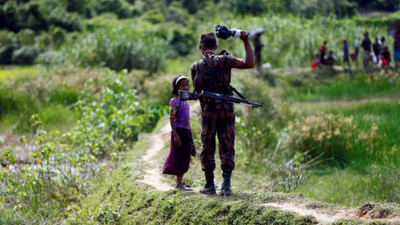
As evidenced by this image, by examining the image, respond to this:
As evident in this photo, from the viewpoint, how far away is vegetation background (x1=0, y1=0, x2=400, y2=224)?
23.7 feet

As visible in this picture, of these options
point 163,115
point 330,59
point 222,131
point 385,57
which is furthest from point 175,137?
Result: point 330,59

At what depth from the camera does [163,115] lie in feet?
41.1

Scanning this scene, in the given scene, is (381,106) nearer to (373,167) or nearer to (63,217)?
(373,167)

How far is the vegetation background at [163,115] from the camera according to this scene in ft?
23.7

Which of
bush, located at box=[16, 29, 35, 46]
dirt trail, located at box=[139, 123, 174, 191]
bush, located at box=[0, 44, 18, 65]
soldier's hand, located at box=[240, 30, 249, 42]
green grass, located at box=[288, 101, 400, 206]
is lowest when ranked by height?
green grass, located at box=[288, 101, 400, 206]

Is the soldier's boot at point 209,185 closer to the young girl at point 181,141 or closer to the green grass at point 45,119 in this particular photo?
the young girl at point 181,141

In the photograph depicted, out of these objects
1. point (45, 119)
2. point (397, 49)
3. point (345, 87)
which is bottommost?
point (45, 119)

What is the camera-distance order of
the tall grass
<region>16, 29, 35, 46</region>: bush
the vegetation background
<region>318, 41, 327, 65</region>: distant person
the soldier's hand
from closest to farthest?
the soldier's hand
the vegetation background
the tall grass
<region>318, 41, 327, 65</region>: distant person
<region>16, 29, 35, 46</region>: bush

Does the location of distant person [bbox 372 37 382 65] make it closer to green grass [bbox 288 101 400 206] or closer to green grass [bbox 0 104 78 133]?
green grass [bbox 288 101 400 206]

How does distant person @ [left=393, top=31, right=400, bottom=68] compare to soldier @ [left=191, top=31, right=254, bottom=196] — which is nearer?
soldier @ [left=191, top=31, right=254, bottom=196]

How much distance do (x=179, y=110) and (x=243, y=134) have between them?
15.3 ft

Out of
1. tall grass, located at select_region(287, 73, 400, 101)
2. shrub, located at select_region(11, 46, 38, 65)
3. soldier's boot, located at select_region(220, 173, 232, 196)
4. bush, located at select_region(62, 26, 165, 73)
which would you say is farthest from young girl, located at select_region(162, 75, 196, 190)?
shrub, located at select_region(11, 46, 38, 65)

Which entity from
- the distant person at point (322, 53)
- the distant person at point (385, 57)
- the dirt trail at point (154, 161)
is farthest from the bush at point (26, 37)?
the dirt trail at point (154, 161)

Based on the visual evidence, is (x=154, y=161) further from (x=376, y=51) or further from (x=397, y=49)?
(x=376, y=51)
